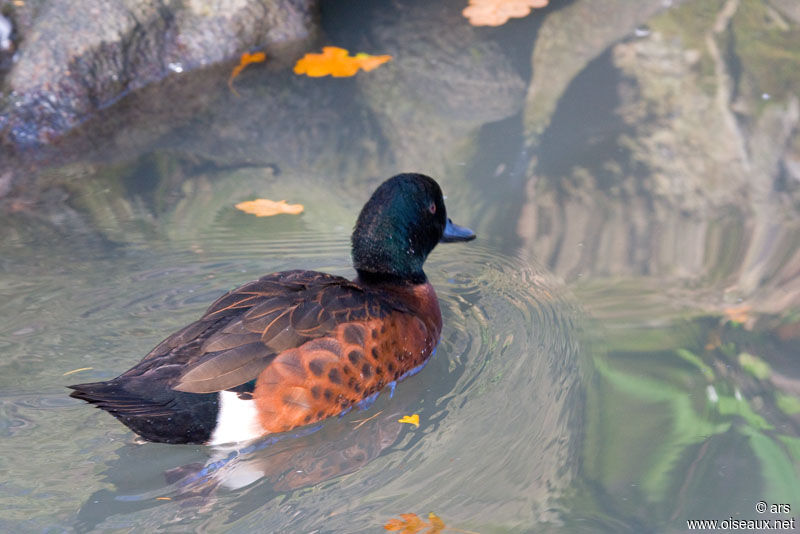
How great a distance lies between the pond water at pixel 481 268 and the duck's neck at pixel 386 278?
1.01 ft

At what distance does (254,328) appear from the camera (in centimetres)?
316

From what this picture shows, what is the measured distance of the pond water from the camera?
9.80ft

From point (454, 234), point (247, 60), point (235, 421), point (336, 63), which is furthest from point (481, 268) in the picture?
point (247, 60)

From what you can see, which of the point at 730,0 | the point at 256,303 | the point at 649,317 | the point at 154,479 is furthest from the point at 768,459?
the point at 730,0

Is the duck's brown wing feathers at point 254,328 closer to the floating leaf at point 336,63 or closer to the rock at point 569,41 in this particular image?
the rock at point 569,41

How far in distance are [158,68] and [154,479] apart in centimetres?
364

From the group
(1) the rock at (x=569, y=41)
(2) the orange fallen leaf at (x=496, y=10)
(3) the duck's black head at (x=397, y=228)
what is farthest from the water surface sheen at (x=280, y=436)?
(2) the orange fallen leaf at (x=496, y=10)

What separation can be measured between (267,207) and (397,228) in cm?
114

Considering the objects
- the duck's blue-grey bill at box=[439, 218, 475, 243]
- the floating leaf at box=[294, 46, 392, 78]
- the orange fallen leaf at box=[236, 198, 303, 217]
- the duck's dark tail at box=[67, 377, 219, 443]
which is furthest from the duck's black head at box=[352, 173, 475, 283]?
the floating leaf at box=[294, 46, 392, 78]

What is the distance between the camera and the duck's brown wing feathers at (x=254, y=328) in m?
3.05

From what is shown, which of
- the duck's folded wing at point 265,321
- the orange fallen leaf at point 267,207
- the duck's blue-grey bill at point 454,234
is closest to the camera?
the duck's folded wing at point 265,321

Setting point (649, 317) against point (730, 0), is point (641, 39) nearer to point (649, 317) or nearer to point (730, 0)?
point (730, 0)

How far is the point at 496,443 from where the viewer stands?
321cm

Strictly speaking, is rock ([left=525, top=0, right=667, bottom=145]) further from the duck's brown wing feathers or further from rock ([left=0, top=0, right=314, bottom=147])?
the duck's brown wing feathers
